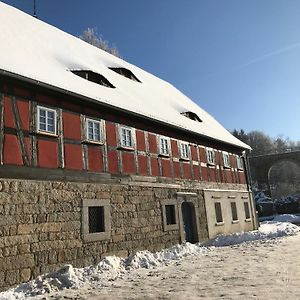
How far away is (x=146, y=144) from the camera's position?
12.8 meters

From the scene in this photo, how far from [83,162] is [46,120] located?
5.13 feet

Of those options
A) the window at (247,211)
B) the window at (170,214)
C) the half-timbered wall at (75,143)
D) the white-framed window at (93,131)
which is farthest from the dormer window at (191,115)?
the white-framed window at (93,131)

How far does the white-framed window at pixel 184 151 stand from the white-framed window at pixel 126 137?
331 cm

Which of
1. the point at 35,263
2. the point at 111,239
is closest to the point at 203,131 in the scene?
the point at 111,239

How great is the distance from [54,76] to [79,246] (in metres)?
4.58

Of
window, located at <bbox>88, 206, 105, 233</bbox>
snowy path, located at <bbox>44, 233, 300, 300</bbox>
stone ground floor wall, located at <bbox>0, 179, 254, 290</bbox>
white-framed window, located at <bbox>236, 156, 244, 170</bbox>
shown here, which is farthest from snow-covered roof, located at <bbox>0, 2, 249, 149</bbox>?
snowy path, located at <bbox>44, 233, 300, 300</bbox>

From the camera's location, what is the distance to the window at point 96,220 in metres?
9.70

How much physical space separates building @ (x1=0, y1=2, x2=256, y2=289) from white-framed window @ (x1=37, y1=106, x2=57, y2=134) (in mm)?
28

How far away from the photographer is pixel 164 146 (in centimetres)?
1385

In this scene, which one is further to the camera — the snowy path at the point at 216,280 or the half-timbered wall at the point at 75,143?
the half-timbered wall at the point at 75,143

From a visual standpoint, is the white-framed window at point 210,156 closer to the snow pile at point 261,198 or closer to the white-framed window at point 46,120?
the white-framed window at point 46,120

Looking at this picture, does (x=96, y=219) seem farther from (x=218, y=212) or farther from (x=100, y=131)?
(x=218, y=212)

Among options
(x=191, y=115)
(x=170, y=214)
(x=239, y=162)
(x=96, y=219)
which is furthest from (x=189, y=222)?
(x=239, y=162)

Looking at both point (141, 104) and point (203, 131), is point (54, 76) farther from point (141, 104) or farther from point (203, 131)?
point (203, 131)
